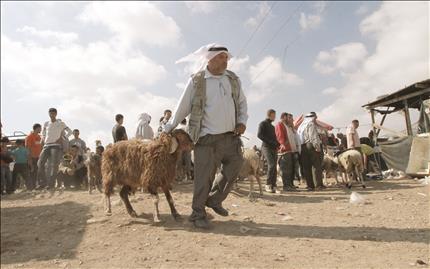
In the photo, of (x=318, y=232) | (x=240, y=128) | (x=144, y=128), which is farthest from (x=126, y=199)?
(x=144, y=128)

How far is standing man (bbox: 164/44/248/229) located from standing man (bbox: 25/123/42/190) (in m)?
6.95

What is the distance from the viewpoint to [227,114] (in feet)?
16.0

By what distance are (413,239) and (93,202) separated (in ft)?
18.2

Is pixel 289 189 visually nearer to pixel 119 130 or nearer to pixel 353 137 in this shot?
pixel 353 137

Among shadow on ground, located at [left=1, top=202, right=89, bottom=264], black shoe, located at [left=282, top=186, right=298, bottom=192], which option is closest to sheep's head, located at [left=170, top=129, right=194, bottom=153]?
shadow on ground, located at [left=1, top=202, right=89, bottom=264]

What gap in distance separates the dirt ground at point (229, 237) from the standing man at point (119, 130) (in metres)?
2.39

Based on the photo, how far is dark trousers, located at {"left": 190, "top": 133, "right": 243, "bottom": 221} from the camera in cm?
479

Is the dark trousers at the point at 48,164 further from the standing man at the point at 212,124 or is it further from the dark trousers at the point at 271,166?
the standing man at the point at 212,124

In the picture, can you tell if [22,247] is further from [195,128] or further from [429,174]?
[429,174]

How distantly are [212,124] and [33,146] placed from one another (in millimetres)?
7603

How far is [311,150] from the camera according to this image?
9.59 meters

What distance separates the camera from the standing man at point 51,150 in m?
9.62

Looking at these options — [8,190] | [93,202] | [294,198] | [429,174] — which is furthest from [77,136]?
[429,174]

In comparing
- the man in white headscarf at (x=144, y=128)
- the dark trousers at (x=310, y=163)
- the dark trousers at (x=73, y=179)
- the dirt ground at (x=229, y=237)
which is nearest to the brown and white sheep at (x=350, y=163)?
the dark trousers at (x=310, y=163)
